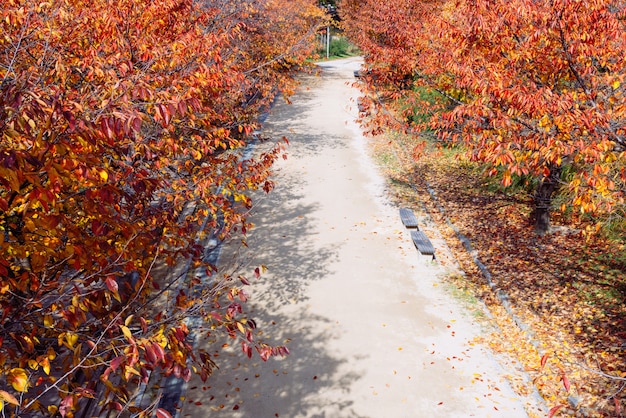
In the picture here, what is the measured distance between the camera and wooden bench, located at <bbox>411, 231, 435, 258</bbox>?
10859 mm

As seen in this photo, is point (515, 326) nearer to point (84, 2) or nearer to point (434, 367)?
point (434, 367)

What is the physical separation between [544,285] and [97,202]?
337 inches

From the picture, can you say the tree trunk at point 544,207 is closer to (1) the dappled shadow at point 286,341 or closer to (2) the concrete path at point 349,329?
(2) the concrete path at point 349,329

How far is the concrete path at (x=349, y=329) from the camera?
691 cm

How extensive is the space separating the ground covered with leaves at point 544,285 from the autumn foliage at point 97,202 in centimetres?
409

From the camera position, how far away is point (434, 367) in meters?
7.56

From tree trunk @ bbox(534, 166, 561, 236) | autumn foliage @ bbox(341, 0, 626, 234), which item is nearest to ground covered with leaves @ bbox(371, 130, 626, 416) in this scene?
tree trunk @ bbox(534, 166, 561, 236)

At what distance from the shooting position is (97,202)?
438 centimetres

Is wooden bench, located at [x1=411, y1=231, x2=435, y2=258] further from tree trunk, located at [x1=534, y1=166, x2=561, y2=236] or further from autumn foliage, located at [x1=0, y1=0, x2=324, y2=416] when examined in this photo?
autumn foliage, located at [x1=0, y1=0, x2=324, y2=416]

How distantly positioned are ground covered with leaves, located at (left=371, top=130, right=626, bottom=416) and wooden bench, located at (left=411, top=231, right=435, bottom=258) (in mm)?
652

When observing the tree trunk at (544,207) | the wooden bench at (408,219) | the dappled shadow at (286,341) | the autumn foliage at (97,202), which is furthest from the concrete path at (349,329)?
the tree trunk at (544,207)

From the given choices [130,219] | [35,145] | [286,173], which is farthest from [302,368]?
[286,173]

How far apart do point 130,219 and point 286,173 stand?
11866 millimetres

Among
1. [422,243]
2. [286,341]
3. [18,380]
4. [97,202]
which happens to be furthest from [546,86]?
[18,380]
